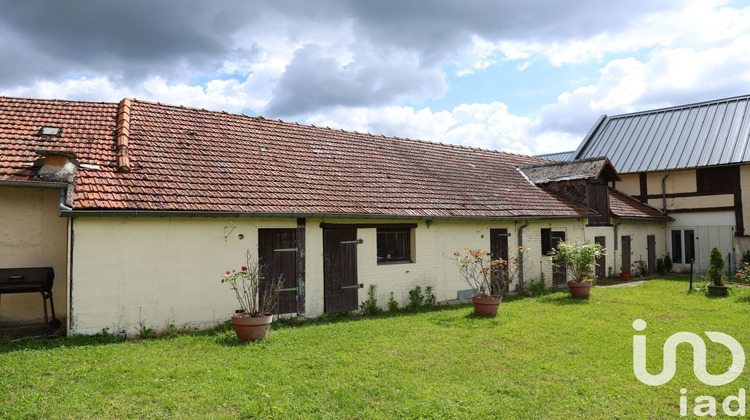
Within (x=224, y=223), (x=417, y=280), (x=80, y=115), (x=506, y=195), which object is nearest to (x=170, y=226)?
(x=224, y=223)

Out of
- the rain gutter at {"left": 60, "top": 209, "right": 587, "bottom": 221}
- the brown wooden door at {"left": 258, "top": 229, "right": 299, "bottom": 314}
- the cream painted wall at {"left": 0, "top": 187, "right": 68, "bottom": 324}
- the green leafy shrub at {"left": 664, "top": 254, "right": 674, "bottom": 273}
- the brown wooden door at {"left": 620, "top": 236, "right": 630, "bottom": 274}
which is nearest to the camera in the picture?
the rain gutter at {"left": 60, "top": 209, "right": 587, "bottom": 221}

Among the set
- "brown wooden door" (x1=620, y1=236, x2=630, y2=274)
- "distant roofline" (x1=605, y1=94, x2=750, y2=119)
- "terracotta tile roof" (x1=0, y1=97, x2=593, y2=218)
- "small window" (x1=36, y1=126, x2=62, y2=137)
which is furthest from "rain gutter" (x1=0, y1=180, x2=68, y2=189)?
"distant roofline" (x1=605, y1=94, x2=750, y2=119)

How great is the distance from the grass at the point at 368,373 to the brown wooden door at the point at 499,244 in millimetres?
4141

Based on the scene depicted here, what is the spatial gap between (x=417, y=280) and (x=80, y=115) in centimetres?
961

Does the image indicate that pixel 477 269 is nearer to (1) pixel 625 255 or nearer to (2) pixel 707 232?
(1) pixel 625 255

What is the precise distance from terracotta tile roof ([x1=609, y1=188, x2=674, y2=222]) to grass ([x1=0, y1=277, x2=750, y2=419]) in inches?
383

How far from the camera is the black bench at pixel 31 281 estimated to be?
864 cm

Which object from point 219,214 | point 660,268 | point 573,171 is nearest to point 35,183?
point 219,214

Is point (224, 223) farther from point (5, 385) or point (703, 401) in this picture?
point (703, 401)

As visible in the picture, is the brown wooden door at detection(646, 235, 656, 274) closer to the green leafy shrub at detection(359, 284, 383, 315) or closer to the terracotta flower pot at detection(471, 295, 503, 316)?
the terracotta flower pot at detection(471, 295, 503, 316)

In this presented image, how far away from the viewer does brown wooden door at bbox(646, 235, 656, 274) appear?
834 inches

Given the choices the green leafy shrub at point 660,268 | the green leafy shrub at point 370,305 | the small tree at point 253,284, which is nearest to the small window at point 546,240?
the green leafy shrub at point 370,305

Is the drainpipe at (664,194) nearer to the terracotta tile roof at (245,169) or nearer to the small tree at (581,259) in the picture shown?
the terracotta tile roof at (245,169)

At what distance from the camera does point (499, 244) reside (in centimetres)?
1442
